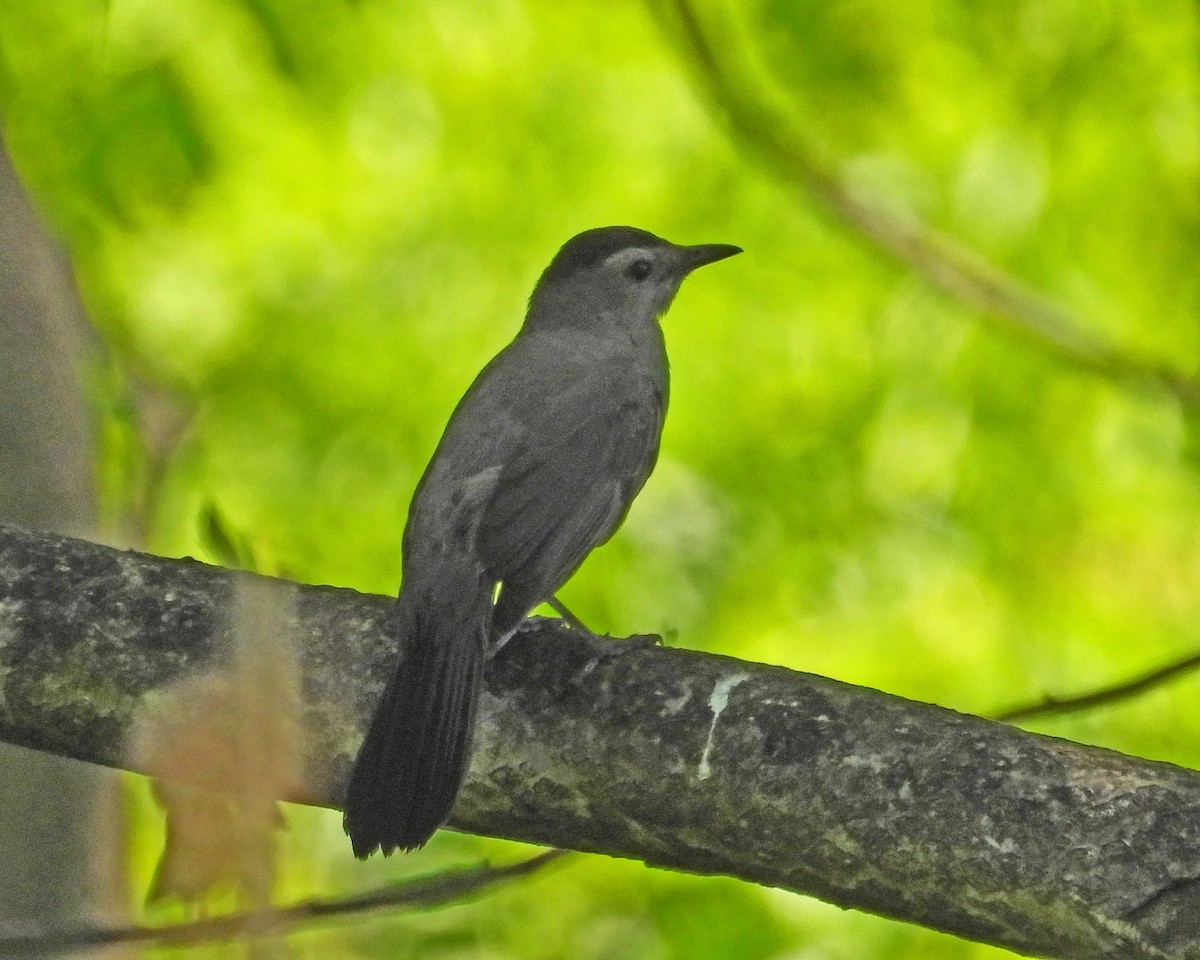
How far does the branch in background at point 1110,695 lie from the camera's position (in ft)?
9.02

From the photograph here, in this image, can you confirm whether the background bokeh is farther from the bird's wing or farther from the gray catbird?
the bird's wing

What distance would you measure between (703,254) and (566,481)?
1365mm

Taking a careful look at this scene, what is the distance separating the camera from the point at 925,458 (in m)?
5.64

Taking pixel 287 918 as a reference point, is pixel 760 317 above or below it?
above

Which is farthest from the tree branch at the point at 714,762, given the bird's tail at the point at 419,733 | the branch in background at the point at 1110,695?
the branch in background at the point at 1110,695

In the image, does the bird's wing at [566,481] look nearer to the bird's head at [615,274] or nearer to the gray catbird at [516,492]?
the gray catbird at [516,492]

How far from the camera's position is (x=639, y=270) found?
544 centimetres

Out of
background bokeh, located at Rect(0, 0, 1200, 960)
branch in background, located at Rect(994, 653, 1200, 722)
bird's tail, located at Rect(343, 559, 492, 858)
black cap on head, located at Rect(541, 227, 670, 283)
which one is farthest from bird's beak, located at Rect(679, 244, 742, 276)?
branch in background, located at Rect(994, 653, 1200, 722)

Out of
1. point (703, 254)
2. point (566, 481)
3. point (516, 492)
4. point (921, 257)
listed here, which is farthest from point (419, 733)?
point (703, 254)

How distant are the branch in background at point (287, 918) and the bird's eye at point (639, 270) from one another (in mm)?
3665

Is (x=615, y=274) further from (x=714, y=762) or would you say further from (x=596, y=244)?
(x=714, y=762)

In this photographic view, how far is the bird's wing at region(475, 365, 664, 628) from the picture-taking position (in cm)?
405

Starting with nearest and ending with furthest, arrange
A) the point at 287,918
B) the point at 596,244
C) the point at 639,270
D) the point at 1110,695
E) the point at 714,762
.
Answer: the point at 287,918 → the point at 1110,695 → the point at 714,762 → the point at 596,244 → the point at 639,270

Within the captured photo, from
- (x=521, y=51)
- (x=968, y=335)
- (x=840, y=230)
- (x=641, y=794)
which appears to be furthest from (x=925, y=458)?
(x=641, y=794)
